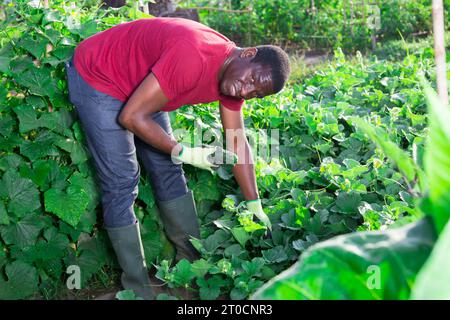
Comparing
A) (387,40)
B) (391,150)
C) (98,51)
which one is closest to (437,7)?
(391,150)

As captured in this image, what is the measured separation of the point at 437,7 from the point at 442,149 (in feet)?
2.49

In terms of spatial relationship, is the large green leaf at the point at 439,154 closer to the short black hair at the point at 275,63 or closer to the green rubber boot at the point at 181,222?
the short black hair at the point at 275,63

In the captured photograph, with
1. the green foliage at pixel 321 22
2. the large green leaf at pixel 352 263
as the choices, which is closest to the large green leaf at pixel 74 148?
the large green leaf at pixel 352 263

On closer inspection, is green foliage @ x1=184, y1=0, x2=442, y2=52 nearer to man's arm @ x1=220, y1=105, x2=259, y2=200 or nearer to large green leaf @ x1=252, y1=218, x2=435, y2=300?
man's arm @ x1=220, y1=105, x2=259, y2=200

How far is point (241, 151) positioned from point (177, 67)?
685 mm

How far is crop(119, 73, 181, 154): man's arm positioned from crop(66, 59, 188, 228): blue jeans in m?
0.17

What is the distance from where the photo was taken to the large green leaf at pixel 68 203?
2727 millimetres

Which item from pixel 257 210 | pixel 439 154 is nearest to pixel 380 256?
pixel 439 154

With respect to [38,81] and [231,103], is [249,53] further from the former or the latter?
[38,81]

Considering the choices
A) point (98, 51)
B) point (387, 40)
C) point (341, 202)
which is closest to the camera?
point (98, 51)

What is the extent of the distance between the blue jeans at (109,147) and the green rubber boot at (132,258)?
0.04m

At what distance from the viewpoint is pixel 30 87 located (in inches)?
108

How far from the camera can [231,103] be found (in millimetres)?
2750
